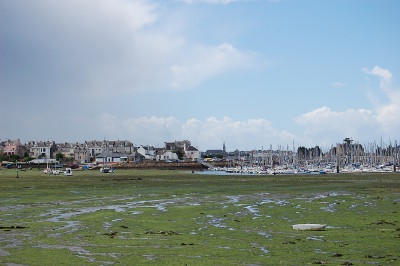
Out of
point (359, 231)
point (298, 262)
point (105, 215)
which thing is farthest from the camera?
point (105, 215)

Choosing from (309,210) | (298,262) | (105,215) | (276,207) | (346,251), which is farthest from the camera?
(276,207)

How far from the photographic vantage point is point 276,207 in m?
46.0

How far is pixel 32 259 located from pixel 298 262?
9.93 meters

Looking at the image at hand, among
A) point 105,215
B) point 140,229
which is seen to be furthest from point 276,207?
point 140,229

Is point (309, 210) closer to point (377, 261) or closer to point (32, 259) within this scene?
point (377, 261)

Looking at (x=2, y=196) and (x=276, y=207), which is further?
(x=2, y=196)

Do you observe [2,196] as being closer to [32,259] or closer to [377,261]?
[32,259]

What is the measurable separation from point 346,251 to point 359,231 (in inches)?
271

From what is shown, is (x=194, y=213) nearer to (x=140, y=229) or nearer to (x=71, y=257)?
(x=140, y=229)

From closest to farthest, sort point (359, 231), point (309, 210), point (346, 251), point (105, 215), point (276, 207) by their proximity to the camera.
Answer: point (346, 251) < point (359, 231) < point (105, 215) < point (309, 210) < point (276, 207)

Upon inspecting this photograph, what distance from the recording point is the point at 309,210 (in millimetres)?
43250

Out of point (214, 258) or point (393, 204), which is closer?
point (214, 258)

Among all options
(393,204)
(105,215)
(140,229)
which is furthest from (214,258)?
(393,204)

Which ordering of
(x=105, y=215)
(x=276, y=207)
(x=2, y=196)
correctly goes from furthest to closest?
(x=2, y=196) → (x=276, y=207) → (x=105, y=215)
